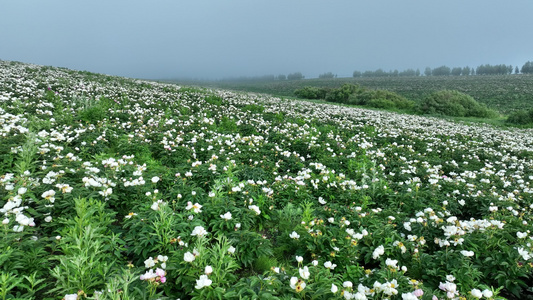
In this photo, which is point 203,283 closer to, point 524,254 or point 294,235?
point 294,235

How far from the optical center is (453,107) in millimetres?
24859

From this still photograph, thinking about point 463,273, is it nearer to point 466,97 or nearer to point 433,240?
point 433,240

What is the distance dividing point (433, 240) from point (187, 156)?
5.21m

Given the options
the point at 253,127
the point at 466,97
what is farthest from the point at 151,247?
the point at 466,97

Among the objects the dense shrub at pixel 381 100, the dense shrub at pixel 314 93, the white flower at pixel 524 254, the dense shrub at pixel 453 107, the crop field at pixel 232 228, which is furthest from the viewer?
the dense shrub at pixel 314 93

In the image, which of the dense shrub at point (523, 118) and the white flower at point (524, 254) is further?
the dense shrub at point (523, 118)

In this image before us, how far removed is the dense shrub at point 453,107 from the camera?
24891 millimetres

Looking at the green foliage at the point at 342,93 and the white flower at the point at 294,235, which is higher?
the green foliage at the point at 342,93

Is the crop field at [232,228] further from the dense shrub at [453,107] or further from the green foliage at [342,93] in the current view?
the green foliage at [342,93]

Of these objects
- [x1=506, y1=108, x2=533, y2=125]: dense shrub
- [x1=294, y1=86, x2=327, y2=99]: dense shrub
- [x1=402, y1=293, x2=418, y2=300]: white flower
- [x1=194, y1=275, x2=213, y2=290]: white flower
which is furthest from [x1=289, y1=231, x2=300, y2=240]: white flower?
[x1=294, y1=86, x2=327, y2=99]: dense shrub

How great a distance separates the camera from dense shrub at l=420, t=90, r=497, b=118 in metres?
24.9

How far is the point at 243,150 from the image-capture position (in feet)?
22.3

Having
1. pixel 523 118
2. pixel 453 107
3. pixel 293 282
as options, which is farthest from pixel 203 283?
pixel 453 107

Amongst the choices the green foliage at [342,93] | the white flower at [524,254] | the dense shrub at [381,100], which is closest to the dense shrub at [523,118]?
the dense shrub at [381,100]
